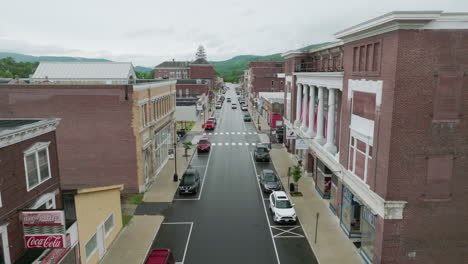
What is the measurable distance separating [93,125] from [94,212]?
11241 millimetres

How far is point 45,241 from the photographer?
42.8 ft

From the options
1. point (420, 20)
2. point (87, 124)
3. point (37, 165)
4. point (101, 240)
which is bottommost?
point (101, 240)

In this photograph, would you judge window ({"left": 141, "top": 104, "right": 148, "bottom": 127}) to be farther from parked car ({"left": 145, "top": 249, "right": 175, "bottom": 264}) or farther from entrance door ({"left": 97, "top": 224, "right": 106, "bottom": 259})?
parked car ({"left": 145, "top": 249, "right": 175, "bottom": 264})

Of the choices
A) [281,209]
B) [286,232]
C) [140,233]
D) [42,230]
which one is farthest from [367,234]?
[42,230]

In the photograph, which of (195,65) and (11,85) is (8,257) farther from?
(195,65)

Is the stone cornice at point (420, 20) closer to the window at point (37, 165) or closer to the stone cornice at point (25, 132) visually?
the stone cornice at point (25, 132)

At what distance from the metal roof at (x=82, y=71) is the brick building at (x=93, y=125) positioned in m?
6.91

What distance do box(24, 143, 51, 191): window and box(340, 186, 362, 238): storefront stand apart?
1706cm

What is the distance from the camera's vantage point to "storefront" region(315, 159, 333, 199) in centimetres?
Answer: 2816

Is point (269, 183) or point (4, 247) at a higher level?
point (4, 247)

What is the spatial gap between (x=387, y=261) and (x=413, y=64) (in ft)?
31.9

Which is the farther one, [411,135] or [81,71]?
[81,71]

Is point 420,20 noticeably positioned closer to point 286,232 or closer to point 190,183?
point 286,232

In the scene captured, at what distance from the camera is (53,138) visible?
640 inches
